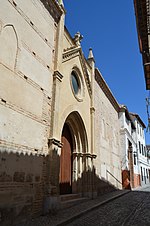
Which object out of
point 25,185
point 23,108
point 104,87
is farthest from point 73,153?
point 104,87

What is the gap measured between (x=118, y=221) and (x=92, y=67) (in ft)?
27.5

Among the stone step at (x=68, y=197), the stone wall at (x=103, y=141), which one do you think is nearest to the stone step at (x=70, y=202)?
the stone step at (x=68, y=197)

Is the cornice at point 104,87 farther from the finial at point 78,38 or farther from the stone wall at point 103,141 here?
the finial at point 78,38

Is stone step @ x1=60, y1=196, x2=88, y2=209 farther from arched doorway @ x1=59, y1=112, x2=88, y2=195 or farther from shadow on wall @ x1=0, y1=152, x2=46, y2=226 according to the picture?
shadow on wall @ x1=0, y1=152, x2=46, y2=226

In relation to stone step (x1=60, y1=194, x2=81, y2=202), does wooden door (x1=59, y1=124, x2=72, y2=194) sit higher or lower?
higher

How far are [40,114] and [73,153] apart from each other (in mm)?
3570

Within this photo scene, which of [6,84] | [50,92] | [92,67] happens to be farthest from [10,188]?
[92,67]

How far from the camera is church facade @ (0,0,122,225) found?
4.64 metres

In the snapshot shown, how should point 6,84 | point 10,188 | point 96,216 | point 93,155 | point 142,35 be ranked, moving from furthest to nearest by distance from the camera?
point 142,35 → point 93,155 → point 96,216 → point 6,84 → point 10,188

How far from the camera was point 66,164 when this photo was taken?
26.8 feet

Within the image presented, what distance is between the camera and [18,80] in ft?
16.9

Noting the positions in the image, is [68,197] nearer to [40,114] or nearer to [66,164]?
[66,164]

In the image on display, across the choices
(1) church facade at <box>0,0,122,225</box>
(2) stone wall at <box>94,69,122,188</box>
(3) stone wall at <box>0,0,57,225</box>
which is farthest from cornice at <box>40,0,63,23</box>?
(2) stone wall at <box>94,69,122,188</box>

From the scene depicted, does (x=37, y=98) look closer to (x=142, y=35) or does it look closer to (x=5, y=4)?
(x=5, y=4)
